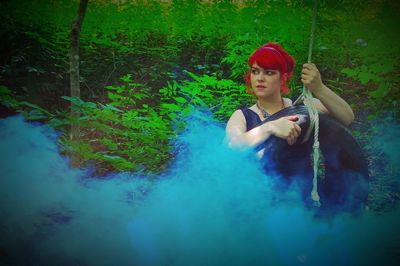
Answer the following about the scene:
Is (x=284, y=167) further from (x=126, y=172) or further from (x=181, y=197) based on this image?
(x=126, y=172)

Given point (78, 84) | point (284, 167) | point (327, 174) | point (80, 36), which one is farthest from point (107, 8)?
point (327, 174)

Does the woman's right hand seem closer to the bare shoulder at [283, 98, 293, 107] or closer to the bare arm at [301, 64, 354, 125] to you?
the bare shoulder at [283, 98, 293, 107]

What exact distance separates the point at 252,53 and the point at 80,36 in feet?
4.39

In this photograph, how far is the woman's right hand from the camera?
3.11 meters

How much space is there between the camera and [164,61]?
3.30 m

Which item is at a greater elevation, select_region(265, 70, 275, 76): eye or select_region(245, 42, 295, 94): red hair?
select_region(245, 42, 295, 94): red hair

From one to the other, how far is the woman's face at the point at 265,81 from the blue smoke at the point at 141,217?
1.64 feet

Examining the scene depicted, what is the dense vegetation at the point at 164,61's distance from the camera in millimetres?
3203

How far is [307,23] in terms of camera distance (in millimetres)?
3248

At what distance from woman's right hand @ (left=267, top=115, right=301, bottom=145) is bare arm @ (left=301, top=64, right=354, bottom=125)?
0.81 ft

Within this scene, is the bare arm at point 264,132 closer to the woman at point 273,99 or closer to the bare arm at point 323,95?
the woman at point 273,99

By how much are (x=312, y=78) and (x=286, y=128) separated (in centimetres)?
43

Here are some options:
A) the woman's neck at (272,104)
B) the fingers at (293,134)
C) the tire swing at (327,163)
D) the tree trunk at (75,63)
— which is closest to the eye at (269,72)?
the woman's neck at (272,104)

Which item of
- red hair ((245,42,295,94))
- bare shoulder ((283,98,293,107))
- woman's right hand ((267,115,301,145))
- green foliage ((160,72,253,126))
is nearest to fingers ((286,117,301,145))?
woman's right hand ((267,115,301,145))
